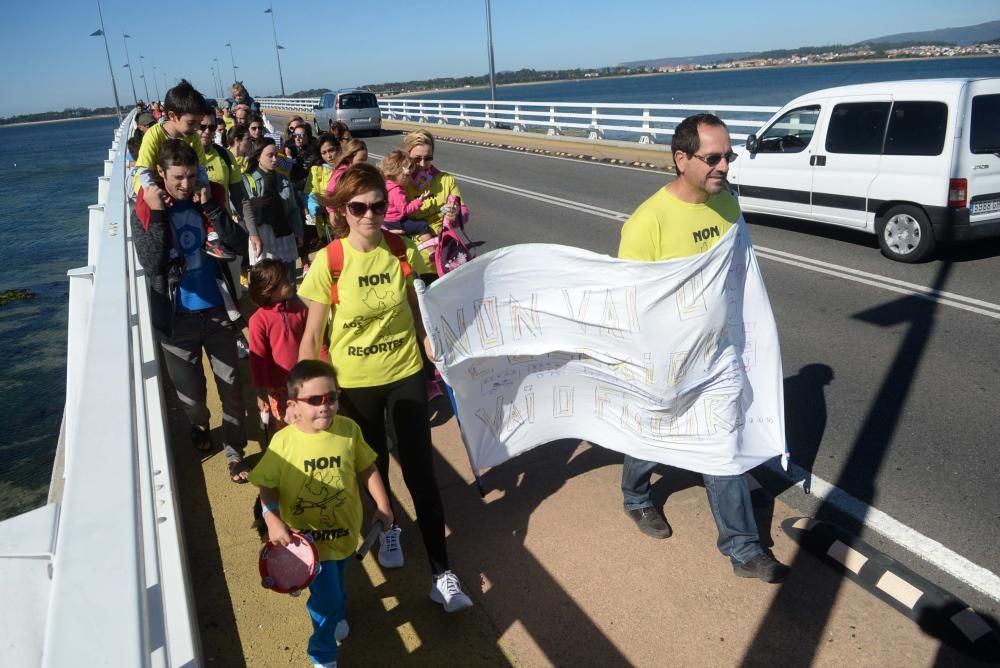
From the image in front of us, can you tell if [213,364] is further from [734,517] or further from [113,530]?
[113,530]

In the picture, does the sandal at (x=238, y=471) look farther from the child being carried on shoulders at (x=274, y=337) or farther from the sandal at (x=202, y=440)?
the child being carried on shoulders at (x=274, y=337)

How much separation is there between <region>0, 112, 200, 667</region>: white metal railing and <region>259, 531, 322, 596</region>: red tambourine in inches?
12.0

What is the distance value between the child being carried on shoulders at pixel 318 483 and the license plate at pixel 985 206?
8.20m

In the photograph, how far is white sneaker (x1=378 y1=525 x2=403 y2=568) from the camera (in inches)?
148

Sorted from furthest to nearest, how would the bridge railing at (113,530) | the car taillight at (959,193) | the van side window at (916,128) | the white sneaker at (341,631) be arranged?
the van side window at (916,128)
the car taillight at (959,193)
the white sneaker at (341,631)
the bridge railing at (113,530)

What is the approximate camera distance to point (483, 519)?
418 centimetres

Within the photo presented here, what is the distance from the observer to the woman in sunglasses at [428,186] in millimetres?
5746

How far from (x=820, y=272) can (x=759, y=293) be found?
5.54 meters

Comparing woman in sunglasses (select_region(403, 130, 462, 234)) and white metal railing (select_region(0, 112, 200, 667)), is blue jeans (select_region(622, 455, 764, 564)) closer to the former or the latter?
white metal railing (select_region(0, 112, 200, 667))

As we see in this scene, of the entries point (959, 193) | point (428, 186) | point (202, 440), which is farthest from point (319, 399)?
point (959, 193)

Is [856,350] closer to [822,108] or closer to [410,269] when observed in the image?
[410,269]

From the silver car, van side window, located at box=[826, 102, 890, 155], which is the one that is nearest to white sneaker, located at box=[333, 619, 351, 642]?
van side window, located at box=[826, 102, 890, 155]

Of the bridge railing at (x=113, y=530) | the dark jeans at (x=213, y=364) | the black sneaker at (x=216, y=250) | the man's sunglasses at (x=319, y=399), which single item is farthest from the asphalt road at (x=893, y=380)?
the black sneaker at (x=216, y=250)

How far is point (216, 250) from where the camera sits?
15.0ft
